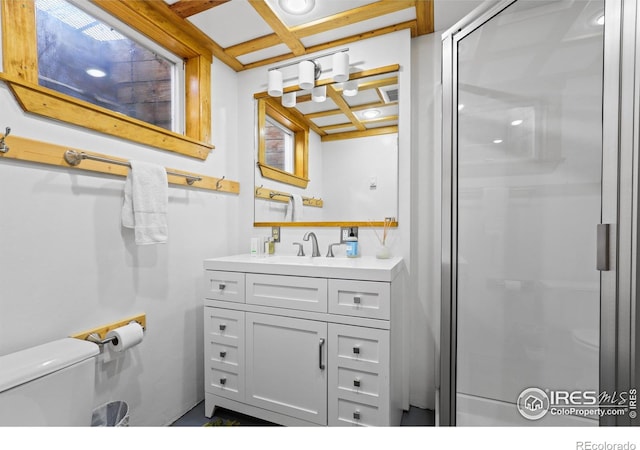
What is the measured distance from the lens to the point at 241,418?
1.62 meters

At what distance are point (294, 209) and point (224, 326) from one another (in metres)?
0.84

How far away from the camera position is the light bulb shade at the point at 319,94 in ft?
6.12

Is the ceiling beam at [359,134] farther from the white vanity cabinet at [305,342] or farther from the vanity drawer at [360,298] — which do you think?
the vanity drawer at [360,298]

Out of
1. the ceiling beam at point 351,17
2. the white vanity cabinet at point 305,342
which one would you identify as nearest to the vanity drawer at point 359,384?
the white vanity cabinet at point 305,342

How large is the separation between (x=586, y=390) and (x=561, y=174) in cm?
84

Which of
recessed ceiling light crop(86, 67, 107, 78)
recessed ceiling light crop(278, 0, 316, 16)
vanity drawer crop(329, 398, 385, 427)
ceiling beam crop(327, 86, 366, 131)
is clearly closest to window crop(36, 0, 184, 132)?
recessed ceiling light crop(86, 67, 107, 78)

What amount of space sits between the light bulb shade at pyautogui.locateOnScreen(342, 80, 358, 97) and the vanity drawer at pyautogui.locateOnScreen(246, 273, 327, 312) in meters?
1.15

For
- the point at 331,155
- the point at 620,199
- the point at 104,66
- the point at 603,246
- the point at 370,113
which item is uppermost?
the point at 104,66

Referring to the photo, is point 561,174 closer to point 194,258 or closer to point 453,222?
point 453,222

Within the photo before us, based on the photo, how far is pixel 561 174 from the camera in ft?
4.09

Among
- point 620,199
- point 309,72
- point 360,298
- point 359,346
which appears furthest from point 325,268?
point 309,72

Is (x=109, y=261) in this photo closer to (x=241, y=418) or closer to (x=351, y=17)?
(x=241, y=418)

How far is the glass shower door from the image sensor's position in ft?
3.87

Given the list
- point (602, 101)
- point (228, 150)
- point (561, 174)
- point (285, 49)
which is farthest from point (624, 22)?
point (228, 150)
